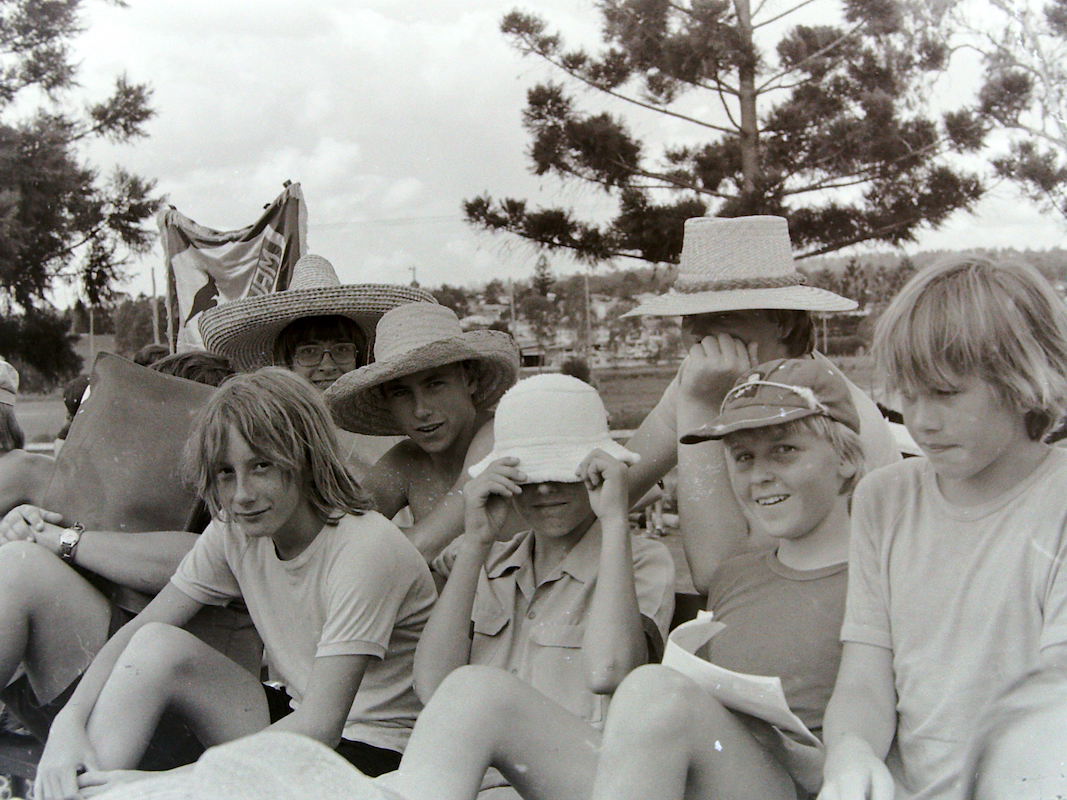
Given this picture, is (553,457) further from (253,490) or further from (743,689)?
(743,689)

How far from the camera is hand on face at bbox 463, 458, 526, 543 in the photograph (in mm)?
1904

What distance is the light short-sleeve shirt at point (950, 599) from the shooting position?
4.25 feet

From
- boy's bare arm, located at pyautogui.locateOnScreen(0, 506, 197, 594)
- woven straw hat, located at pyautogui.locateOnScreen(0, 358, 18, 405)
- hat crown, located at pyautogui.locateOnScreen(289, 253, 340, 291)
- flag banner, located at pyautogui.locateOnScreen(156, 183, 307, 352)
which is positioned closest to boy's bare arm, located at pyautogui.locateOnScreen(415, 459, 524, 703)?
boy's bare arm, located at pyautogui.locateOnScreen(0, 506, 197, 594)

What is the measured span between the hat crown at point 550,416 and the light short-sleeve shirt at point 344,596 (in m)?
0.31

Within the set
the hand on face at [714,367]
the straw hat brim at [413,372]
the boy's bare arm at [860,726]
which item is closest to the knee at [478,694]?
the boy's bare arm at [860,726]

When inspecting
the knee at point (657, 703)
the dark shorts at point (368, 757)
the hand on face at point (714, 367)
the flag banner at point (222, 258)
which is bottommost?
the dark shorts at point (368, 757)

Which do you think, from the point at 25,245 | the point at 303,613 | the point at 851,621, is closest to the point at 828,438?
the point at 851,621

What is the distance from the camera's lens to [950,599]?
1.37m

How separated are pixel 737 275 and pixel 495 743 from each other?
1184 millimetres

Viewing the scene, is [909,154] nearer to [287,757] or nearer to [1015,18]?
[1015,18]

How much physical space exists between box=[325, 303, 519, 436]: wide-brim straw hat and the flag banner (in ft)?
5.22

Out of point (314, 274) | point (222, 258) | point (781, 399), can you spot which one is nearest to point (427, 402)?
point (314, 274)

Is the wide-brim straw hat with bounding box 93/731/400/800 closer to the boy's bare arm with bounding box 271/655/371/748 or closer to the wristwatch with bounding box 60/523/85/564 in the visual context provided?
the boy's bare arm with bounding box 271/655/371/748

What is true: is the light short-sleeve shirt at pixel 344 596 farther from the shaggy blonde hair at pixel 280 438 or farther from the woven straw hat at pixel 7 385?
the woven straw hat at pixel 7 385
